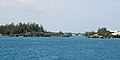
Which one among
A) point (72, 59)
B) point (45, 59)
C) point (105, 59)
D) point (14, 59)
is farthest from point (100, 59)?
point (14, 59)

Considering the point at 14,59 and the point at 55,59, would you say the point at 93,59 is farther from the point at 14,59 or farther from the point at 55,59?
the point at 14,59

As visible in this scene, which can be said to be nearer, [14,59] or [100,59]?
[14,59]

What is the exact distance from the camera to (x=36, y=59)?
70125 millimetres

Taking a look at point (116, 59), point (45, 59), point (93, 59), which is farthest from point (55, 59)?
point (116, 59)

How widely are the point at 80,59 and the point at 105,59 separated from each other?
18.7ft

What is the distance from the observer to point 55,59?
2783 inches

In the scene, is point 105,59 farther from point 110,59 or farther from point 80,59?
point 80,59

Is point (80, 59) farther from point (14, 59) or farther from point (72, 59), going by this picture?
point (14, 59)

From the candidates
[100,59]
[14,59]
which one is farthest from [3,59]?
[100,59]

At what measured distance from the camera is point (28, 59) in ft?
228

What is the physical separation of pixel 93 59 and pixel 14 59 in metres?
15.2

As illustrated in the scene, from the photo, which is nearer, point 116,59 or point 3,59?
point 3,59

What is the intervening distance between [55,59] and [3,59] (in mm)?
9708

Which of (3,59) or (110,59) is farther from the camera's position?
(110,59)
